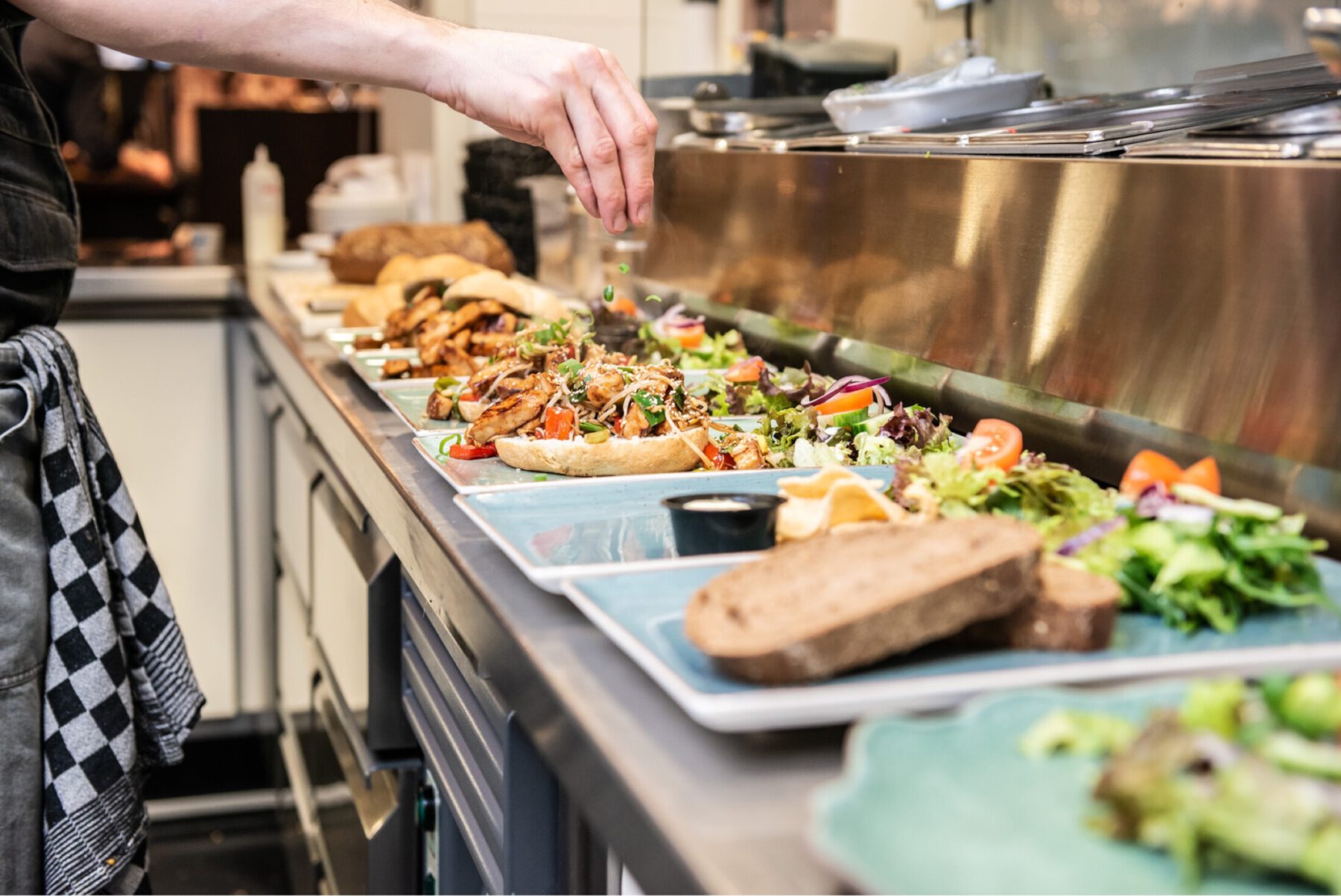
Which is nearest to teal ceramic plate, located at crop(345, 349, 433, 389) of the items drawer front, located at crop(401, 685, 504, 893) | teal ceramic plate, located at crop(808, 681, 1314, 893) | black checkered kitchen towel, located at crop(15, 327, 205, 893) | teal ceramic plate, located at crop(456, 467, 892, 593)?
black checkered kitchen towel, located at crop(15, 327, 205, 893)

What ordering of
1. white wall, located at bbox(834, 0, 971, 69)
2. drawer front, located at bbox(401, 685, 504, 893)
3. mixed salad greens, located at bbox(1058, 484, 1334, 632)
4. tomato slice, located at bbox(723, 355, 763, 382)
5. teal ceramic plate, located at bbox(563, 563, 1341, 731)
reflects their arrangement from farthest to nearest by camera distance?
white wall, located at bbox(834, 0, 971, 69)
tomato slice, located at bbox(723, 355, 763, 382)
drawer front, located at bbox(401, 685, 504, 893)
mixed salad greens, located at bbox(1058, 484, 1334, 632)
teal ceramic plate, located at bbox(563, 563, 1341, 731)

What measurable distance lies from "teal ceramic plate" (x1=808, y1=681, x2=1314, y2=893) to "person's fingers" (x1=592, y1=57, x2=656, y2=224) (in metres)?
0.90

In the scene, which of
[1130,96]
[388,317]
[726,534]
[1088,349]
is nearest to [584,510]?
[726,534]

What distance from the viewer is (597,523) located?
1.10 meters

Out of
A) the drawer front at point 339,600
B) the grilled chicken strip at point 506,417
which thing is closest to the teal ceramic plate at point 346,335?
the drawer front at point 339,600

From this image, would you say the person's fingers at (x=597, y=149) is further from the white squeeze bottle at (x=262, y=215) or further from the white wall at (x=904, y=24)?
the white squeeze bottle at (x=262, y=215)

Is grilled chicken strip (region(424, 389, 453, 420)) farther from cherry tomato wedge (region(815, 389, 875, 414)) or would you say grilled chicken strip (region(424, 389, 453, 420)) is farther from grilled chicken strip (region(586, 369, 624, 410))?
cherry tomato wedge (region(815, 389, 875, 414))

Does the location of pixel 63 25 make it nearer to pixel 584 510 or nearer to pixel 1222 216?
pixel 584 510

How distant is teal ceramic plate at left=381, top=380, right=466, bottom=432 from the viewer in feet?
5.29

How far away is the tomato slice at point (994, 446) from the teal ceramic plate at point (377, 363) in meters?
0.86

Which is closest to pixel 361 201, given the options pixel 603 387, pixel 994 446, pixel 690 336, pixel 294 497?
pixel 294 497

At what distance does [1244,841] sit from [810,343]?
148 centimetres

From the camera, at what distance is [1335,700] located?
0.58 meters

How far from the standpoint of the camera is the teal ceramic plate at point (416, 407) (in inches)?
63.5
